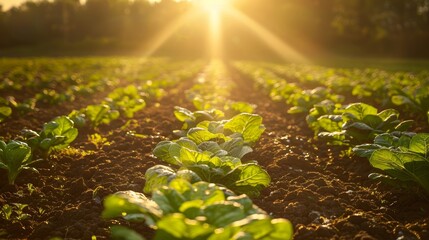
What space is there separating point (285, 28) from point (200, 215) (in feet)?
163

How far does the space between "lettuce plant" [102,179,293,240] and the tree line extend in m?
37.5

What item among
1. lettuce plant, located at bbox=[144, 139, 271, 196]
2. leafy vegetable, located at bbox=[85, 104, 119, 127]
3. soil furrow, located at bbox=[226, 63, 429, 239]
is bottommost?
soil furrow, located at bbox=[226, 63, 429, 239]

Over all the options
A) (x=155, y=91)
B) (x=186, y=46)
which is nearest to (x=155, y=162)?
(x=155, y=91)

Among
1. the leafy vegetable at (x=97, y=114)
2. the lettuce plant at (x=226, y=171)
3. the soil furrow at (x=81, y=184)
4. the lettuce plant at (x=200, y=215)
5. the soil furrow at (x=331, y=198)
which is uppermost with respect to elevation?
the lettuce plant at (x=200, y=215)

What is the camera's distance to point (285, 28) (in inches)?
1938

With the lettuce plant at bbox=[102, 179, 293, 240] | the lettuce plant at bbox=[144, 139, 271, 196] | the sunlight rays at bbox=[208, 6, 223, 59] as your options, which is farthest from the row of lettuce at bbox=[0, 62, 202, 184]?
the sunlight rays at bbox=[208, 6, 223, 59]

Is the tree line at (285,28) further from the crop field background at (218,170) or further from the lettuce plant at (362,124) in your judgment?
the lettuce plant at (362,124)

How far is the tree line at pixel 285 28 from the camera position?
41.2 meters

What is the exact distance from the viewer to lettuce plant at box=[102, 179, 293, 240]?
155 centimetres

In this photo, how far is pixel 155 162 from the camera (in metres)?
3.70

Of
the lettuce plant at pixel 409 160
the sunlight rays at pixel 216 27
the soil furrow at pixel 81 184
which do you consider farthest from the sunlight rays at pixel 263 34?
the lettuce plant at pixel 409 160

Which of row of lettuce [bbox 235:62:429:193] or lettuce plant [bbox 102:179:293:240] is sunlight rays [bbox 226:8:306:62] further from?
lettuce plant [bbox 102:179:293:240]

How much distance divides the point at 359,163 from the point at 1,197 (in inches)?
117

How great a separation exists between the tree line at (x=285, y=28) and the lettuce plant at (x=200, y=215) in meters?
37.5
